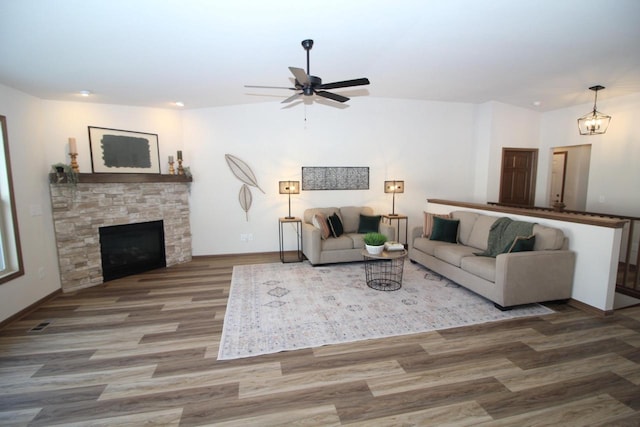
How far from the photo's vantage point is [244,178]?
5.63m

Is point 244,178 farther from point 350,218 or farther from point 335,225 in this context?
point 350,218

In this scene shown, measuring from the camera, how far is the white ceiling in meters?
2.46

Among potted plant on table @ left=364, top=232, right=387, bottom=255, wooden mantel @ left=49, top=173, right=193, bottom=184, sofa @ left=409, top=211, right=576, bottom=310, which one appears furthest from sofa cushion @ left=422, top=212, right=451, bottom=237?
wooden mantel @ left=49, top=173, right=193, bottom=184

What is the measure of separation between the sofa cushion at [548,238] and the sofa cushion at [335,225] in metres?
2.81

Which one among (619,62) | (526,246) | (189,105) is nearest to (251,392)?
(526,246)

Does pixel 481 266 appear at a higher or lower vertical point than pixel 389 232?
lower

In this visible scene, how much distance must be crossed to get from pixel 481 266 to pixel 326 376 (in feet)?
7.77

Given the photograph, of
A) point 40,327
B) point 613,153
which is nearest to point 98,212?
point 40,327

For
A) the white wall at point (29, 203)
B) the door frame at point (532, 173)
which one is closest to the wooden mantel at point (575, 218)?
the door frame at point (532, 173)

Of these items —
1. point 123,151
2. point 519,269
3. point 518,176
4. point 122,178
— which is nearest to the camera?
point 519,269

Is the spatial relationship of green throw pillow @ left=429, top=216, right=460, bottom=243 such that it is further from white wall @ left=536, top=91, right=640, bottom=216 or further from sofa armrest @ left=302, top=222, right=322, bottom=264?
white wall @ left=536, top=91, right=640, bottom=216

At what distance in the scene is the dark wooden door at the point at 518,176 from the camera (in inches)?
249

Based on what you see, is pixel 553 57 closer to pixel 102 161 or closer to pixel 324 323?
pixel 324 323

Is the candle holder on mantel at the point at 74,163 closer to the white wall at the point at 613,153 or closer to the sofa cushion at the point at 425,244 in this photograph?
the sofa cushion at the point at 425,244
